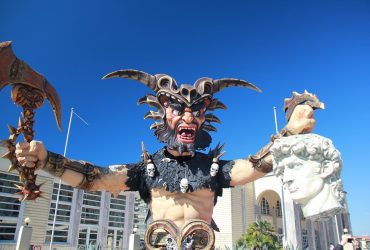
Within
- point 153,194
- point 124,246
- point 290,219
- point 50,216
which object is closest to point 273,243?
point 290,219

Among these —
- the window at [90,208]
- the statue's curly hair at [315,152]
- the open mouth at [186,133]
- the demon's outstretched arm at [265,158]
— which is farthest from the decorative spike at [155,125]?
the window at [90,208]

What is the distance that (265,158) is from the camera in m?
2.74

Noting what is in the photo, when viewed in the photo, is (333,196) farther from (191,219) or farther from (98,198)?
(98,198)

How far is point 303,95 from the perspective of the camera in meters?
2.56

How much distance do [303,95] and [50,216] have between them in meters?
19.9

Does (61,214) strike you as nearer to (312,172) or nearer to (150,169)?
(150,169)

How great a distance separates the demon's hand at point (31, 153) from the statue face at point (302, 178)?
175cm

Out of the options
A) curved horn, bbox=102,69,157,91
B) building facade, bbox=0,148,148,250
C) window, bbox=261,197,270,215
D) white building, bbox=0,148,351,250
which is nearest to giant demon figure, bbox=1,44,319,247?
curved horn, bbox=102,69,157,91

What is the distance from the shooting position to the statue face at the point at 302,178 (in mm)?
1964

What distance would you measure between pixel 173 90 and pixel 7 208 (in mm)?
16229

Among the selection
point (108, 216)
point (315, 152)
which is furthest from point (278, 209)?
point (315, 152)

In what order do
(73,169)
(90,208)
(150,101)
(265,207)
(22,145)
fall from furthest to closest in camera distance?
1. (265,207)
2. (90,208)
3. (150,101)
4. (73,169)
5. (22,145)

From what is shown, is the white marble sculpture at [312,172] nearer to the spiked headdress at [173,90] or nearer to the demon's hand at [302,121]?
the demon's hand at [302,121]

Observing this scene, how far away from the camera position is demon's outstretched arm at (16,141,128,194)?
7.69ft
